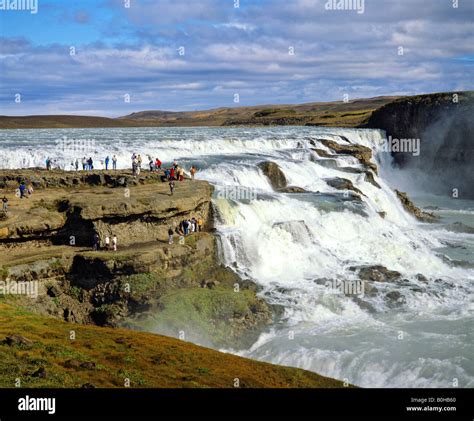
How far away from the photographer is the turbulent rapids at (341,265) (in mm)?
20422

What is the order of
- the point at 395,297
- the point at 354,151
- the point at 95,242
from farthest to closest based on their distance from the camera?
the point at 354,151 → the point at 395,297 → the point at 95,242

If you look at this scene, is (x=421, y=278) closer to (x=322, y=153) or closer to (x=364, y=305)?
(x=364, y=305)

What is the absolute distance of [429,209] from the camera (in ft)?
166

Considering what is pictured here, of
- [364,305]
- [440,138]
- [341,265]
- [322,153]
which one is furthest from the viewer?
[440,138]

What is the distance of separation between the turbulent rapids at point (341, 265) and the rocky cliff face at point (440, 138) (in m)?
16.4

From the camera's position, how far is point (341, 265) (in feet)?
96.0

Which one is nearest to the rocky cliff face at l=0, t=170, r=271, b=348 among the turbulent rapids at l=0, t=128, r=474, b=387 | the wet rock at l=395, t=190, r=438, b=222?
the turbulent rapids at l=0, t=128, r=474, b=387

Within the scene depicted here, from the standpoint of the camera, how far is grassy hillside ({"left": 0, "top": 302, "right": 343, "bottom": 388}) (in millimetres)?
14125

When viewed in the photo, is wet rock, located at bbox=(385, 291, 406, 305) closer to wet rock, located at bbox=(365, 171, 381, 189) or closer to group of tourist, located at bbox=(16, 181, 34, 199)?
group of tourist, located at bbox=(16, 181, 34, 199)

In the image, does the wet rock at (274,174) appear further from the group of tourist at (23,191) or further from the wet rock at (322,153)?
the group of tourist at (23,191)

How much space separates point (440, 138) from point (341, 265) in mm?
40498

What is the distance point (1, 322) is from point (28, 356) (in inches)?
141

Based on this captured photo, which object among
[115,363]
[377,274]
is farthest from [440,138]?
[115,363]

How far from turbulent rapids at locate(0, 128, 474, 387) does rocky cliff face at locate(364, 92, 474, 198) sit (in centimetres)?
1643
